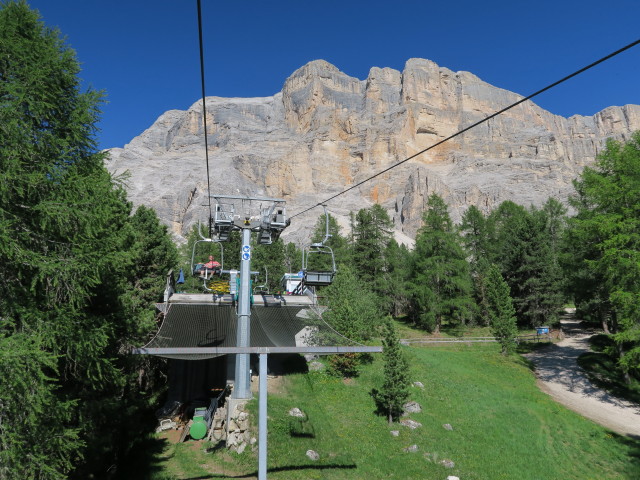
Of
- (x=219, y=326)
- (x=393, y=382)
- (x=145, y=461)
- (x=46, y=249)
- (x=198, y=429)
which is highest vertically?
(x=46, y=249)

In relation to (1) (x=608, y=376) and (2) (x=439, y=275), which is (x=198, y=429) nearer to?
(1) (x=608, y=376)

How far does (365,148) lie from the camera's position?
5399 inches

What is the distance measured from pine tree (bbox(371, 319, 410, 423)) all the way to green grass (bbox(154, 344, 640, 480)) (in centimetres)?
63

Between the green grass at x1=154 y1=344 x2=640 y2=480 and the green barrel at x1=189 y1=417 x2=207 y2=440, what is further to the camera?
the green barrel at x1=189 y1=417 x2=207 y2=440

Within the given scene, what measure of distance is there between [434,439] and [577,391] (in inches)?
397

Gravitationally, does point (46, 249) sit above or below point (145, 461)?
above

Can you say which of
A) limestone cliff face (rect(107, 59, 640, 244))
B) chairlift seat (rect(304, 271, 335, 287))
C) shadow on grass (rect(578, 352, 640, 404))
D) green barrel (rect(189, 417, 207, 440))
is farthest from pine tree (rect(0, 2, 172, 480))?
limestone cliff face (rect(107, 59, 640, 244))

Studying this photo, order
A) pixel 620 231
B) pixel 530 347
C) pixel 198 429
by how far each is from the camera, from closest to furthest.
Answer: pixel 198 429 < pixel 620 231 < pixel 530 347

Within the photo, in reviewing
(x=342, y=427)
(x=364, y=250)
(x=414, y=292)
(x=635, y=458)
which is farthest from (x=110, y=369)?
(x=364, y=250)

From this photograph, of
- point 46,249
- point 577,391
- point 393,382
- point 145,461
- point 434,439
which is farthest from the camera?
point 577,391

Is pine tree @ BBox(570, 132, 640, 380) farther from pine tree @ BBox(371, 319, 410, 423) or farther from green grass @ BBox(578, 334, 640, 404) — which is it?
pine tree @ BBox(371, 319, 410, 423)

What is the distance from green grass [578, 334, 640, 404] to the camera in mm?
18620

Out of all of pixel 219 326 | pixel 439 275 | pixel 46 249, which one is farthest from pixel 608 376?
pixel 46 249

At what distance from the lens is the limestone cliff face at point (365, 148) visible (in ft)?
369
